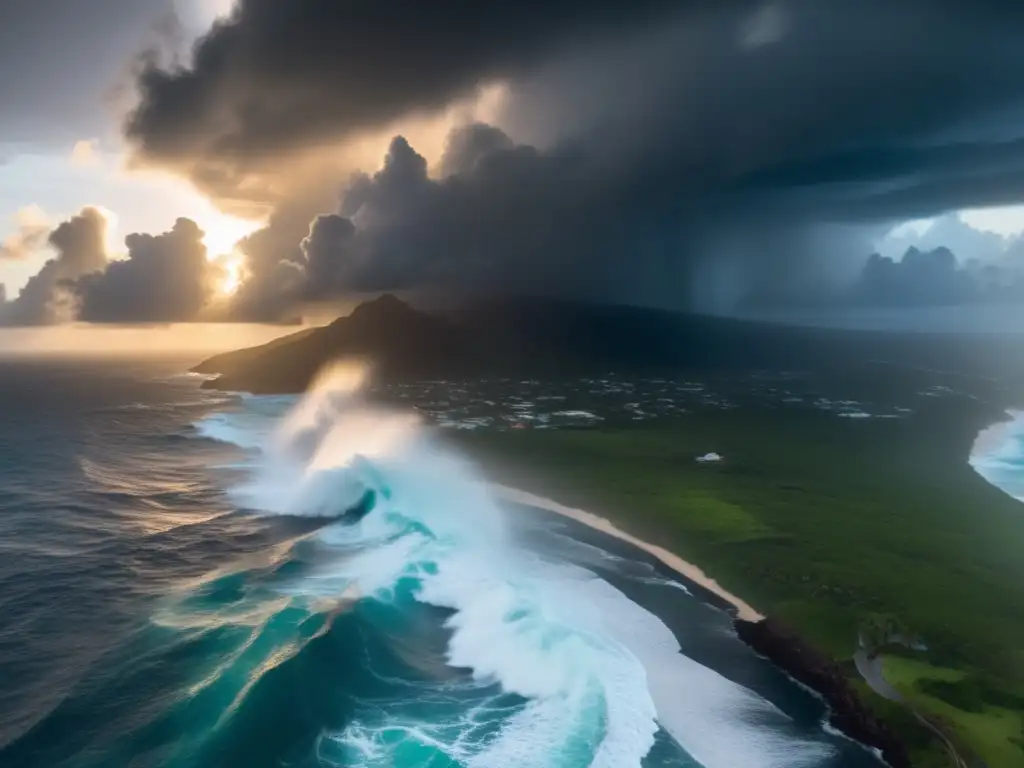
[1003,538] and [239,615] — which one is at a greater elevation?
[239,615]

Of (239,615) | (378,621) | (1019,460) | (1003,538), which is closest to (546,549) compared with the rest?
(378,621)

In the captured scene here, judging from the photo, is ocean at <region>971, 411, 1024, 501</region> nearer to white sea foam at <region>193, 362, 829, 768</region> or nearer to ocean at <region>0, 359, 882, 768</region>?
ocean at <region>0, 359, 882, 768</region>

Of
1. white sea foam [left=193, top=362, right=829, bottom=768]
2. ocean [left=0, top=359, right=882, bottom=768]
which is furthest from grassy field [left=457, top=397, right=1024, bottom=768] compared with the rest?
white sea foam [left=193, top=362, right=829, bottom=768]

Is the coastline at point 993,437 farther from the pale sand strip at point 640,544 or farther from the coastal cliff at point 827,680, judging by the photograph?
the coastal cliff at point 827,680

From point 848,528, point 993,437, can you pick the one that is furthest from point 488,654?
point 993,437

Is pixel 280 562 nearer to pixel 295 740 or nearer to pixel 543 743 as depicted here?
pixel 295 740
